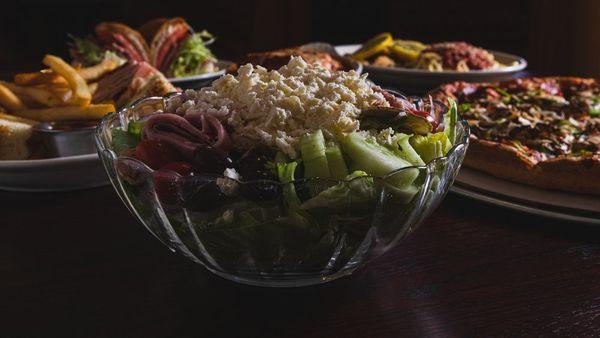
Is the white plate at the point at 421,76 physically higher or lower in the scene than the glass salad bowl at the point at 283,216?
lower

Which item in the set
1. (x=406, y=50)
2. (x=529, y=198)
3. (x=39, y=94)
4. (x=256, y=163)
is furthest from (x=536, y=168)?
(x=406, y=50)

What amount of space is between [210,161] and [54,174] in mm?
662

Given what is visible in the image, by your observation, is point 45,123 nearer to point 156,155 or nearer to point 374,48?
point 156,155

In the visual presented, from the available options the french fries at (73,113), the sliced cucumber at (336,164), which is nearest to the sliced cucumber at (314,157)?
the sliced cucumber at (336,164)

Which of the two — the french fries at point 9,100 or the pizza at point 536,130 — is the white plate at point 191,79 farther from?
the pizza at point 536,130

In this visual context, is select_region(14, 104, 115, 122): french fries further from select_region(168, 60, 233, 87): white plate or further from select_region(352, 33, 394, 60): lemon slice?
select_region(352, 33, 394, 60): lemon slice

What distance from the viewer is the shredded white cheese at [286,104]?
1068mm

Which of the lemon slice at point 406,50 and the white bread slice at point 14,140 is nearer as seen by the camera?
the white bread slice at point 14,140

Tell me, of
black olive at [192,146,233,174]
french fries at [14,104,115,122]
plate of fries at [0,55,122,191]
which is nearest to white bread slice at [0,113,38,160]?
plate of fries at [0,55,122,191]

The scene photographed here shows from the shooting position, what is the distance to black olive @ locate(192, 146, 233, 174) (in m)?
1.03

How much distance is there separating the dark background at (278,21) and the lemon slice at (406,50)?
6.69ft

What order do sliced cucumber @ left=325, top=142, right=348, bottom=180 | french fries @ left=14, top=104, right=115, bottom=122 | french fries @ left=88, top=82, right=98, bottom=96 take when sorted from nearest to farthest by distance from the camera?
sliced cucumber @ left=325, top=142, right=348, bottom=180 → french fries @ left=14, top=104, right=115, bottom=122 → french fries @ left=88, top=82, right=98, bottom=96

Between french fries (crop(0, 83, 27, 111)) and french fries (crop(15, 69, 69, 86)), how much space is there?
1.9 inches

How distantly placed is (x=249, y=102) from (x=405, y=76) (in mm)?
1690
